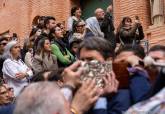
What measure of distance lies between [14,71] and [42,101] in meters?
5.77

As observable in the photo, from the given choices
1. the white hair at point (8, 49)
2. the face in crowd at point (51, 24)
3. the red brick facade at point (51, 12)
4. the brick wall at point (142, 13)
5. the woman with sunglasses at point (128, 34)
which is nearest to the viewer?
the white hair at point (8, 49)

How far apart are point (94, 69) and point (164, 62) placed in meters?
0.55

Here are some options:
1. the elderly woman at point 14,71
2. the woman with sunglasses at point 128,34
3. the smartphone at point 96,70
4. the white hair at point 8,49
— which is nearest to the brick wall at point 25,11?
the woman with sunglasses at point 128,34

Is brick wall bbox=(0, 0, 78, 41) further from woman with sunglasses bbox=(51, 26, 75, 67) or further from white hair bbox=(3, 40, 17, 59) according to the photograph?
white hair bbox=(3, 40, 17, 59)

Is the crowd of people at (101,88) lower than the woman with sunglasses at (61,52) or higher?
higher

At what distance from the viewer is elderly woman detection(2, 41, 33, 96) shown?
8.73m

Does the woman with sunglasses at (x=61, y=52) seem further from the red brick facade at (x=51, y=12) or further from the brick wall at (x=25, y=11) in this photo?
the brick wall at (x=25, y=11)

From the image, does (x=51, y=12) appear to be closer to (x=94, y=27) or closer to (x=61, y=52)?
(x=94, y=27)

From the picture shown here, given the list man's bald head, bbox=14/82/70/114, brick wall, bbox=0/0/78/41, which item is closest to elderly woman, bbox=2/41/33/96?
man's bald head, bbox=14/82/70/114


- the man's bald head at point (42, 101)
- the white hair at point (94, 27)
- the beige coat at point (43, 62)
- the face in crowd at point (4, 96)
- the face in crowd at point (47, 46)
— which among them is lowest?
the face in crowd at point (4, 96)

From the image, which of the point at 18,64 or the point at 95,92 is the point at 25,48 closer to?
the point at 18,64

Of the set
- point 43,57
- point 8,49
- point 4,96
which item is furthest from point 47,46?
point 4,96

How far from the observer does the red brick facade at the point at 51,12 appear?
45.0 feet

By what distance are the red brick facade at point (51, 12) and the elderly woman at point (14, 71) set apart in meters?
4.85
